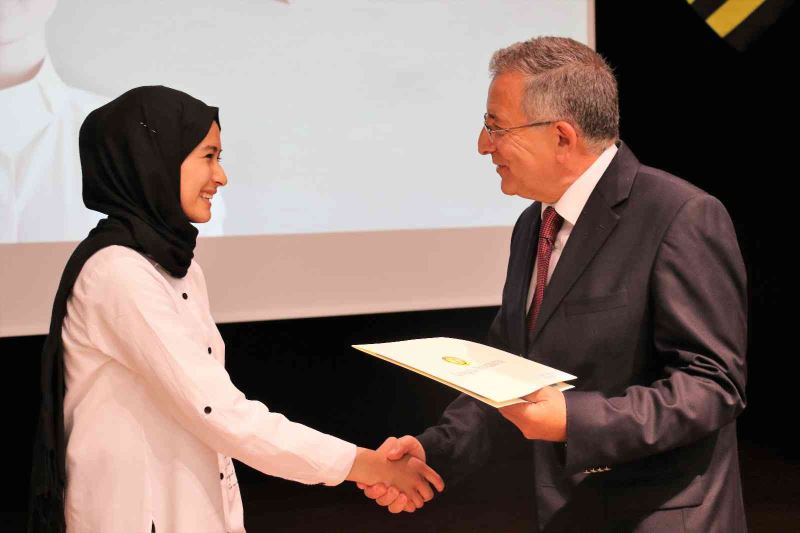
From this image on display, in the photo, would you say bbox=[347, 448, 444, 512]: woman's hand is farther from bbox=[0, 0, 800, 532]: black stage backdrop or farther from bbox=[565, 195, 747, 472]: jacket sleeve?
bbox=[0, 0, 800, 532]: black stage backdrop

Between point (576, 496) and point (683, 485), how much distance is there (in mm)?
202

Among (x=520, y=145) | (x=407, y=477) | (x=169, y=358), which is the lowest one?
(x=407, y=477)

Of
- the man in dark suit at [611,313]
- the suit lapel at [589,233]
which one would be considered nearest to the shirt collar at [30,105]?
the man in dark suit at [611,313]

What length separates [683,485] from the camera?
1612mm

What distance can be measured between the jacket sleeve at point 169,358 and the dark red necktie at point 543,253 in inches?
22.5

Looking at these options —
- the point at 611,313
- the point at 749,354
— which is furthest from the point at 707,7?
the point at 611,313

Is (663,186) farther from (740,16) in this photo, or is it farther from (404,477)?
(740,16)

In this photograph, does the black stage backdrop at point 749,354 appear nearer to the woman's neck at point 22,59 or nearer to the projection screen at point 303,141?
the projection screen at point 303,141

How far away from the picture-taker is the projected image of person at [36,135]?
2.86 m

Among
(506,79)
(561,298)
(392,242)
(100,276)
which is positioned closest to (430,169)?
(392,242)

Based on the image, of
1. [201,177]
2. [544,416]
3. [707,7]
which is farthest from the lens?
[707,7]

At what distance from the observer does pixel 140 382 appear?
1597 mm

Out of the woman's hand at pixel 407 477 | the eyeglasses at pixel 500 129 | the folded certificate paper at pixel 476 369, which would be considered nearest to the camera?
the folded certificate paper at pixel 476 369

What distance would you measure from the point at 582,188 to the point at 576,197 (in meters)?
0.02
